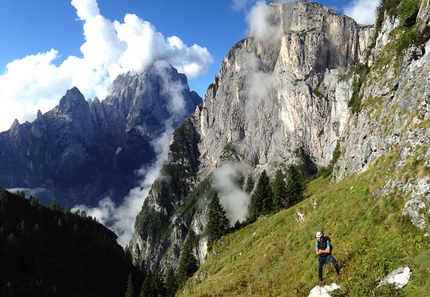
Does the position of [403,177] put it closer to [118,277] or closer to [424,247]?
[424,247]

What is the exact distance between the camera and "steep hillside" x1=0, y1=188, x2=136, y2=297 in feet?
351

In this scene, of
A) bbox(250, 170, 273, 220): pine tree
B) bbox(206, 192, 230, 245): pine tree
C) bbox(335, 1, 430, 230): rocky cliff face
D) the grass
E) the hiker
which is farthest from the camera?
bbox(250, 170, 273, 220): pine tree

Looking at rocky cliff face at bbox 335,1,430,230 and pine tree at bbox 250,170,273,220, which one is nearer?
rocky cliff face at bbox 335,1,430,230

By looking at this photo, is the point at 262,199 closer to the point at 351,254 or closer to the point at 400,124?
the point at 400,124

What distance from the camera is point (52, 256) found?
126 meters

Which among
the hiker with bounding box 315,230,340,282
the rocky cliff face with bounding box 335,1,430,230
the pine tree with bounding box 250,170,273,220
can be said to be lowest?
the hiker with bounding box 315,230,340,282

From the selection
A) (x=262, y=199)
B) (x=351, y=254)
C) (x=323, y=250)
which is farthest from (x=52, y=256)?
(x=323, y=250)

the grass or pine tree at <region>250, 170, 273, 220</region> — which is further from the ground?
pine tree at <region>250, 170, 273, 220</region>

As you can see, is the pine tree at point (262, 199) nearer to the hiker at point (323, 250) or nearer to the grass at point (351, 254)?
the grass at point (351, 254)

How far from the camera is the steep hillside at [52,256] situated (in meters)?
107

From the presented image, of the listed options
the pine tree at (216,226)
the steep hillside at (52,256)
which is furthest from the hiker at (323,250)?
the steep hillside at (52,256)

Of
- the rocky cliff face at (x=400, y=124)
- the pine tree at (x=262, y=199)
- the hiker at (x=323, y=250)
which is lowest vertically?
the hiker at (x=323, y=250)

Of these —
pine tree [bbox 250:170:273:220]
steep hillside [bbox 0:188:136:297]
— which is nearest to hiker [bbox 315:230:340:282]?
pine tree [bbox 250:170:273:220]

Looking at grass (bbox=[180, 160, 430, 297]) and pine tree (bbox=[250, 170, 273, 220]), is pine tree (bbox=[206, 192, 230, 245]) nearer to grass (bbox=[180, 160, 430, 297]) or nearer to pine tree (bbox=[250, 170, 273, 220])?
pine tree (bbox=[250, 170, 273, 220])
